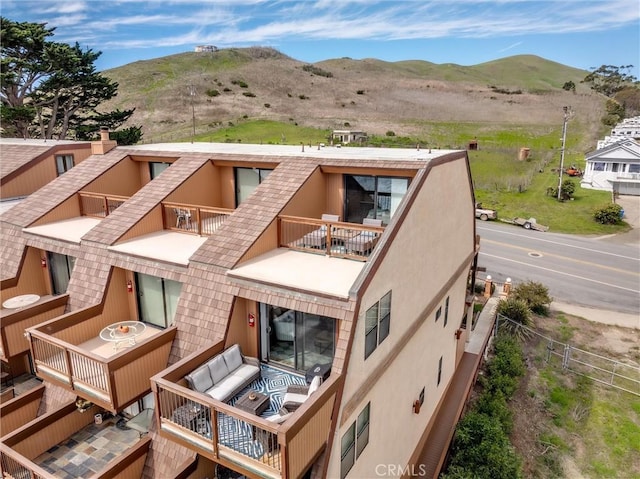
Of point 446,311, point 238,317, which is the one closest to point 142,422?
point 238,317

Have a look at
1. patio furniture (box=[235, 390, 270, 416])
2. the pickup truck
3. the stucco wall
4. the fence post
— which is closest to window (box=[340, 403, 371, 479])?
the stucco wall

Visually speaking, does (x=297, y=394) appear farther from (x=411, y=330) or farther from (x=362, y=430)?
(x=411, y=330)

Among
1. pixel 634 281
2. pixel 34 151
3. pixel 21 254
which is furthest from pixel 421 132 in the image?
pixel 21 254

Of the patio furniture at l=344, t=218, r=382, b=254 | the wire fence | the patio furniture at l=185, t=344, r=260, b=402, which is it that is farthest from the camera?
the wire fence

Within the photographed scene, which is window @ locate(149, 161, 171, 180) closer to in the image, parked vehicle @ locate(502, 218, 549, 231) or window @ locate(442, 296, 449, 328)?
window @ locate(442, 296, 449, 328)

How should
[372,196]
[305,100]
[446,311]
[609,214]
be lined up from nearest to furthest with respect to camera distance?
[372,196] → [446,311] → [609,214] → [305,100]

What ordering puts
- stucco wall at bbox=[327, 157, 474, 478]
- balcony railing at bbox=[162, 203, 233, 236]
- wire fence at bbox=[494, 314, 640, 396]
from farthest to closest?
1. wire fence at bbox=[494, 314, 640, 396]
2. balcony railing at bbox=[162, 203, 233, 236]
3. stucco wall at bbox=[327, 157, 474, 478]
